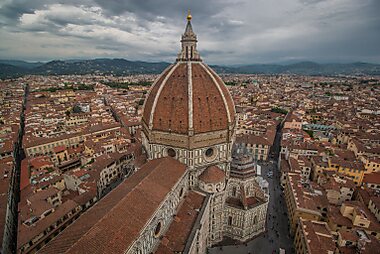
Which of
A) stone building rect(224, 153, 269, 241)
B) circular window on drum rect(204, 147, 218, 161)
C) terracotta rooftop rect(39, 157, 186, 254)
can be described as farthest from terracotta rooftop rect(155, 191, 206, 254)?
stone building rect(224, 153, 269, 241)

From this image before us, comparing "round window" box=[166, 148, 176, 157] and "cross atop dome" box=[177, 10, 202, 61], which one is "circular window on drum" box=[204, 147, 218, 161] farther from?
"cross atop dome" box=[177, 10, 202, 61]

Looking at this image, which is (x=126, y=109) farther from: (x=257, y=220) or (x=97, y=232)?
(x=97, y=232)

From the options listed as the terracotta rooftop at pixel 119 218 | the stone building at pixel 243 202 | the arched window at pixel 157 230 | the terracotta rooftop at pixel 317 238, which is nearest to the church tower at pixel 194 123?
the stone building at pixel 243 202

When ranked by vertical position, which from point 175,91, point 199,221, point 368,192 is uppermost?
point 175,91

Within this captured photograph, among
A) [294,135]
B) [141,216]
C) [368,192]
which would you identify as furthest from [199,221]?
[294,135]

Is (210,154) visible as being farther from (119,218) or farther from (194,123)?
(119,218)

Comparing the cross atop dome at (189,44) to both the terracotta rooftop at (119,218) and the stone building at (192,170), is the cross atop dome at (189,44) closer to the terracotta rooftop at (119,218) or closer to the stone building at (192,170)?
the stone building at (192,170)

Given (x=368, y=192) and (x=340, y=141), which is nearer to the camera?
(x=368, y=192)
